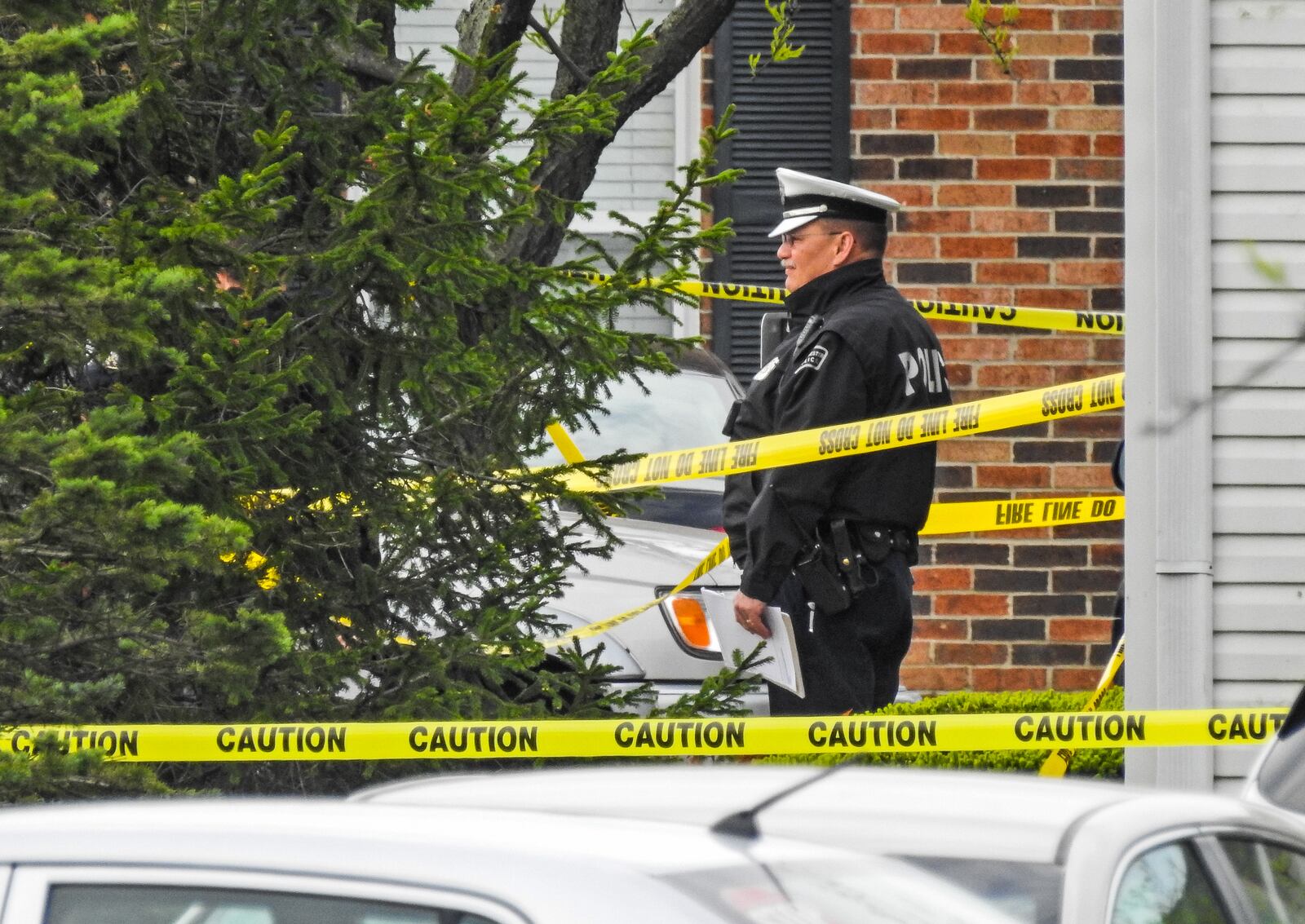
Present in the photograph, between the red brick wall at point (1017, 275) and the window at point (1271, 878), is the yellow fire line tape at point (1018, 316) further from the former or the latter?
the window at point (1271, 878)

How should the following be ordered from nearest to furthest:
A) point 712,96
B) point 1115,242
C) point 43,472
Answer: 1. point 43,472
2. point 1115,242
3. point 712,96

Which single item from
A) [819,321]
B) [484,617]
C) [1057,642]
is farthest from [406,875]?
[1057,642]

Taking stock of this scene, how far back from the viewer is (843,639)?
4.96m

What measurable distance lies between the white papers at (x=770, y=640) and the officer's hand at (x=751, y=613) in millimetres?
14

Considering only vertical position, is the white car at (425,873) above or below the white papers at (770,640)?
below

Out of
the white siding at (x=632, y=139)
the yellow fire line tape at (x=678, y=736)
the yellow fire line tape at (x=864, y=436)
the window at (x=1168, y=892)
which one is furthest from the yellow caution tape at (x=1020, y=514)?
the window at (x=1168, y=892)

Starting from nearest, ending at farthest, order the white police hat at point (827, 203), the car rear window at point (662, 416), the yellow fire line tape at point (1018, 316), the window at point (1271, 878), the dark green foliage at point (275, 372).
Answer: the window at point (1271, 878), the dark green foliage at point (275, 372), the white police hat at point (827, 203), the yellow fire line tape at point (1018, 316), the car rear window at point (662, 416)

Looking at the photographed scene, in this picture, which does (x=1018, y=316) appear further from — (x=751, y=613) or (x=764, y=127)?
(x=764, y=127)

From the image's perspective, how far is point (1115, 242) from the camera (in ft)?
28.0

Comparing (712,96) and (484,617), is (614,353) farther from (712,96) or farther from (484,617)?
(712,96)

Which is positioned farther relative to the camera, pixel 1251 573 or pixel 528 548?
pixel 528 548

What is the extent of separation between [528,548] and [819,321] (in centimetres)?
99

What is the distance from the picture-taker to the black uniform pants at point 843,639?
4918mm

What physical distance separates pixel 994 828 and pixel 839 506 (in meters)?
2.88
